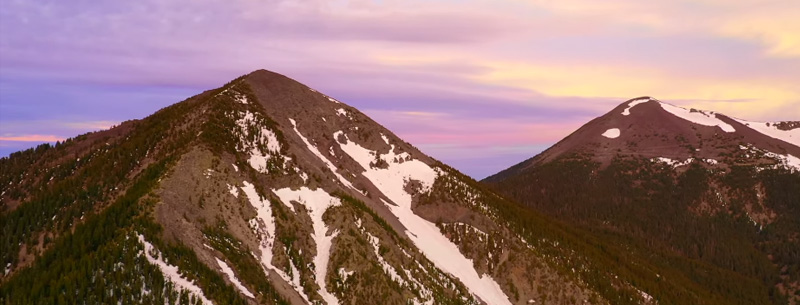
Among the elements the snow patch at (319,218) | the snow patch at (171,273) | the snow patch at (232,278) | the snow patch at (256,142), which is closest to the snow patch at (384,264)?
the snow patch at (319,218)

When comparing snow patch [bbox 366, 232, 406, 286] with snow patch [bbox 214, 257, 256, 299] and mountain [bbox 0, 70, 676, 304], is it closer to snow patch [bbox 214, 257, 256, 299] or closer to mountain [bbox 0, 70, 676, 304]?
mountain [bbox 0, 70, 676, 304]

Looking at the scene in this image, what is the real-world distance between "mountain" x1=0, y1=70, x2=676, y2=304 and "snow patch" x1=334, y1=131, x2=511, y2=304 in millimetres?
341

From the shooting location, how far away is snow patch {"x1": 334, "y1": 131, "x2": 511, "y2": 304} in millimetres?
88938

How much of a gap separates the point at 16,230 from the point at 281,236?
34008 millimetres

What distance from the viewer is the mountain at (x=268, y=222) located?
173ft

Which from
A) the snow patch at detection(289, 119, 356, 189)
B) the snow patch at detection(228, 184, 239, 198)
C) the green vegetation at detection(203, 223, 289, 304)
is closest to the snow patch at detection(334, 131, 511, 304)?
the snow patch at detection(289, 119, 356, 189)

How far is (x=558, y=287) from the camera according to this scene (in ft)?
304

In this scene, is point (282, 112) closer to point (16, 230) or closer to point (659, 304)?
point (16, 230)

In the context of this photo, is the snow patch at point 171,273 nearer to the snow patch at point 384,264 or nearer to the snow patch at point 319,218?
the snow patch at point 319,218

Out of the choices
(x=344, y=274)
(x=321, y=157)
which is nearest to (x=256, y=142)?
(x=321, y=157)

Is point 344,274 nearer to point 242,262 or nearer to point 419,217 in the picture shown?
point 242,262

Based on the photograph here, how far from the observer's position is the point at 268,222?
2793 inches

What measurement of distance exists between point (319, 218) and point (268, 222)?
915cm

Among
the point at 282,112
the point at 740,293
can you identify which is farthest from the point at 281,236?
the point at 740,293
